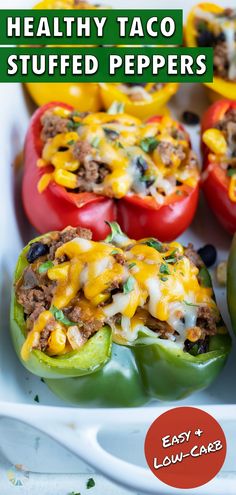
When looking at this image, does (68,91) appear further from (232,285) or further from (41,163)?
(232,285)

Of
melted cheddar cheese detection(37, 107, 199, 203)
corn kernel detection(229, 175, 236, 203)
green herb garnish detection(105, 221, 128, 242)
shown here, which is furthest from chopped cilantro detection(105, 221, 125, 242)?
corn kernel detection(229, 175, 236, 203)

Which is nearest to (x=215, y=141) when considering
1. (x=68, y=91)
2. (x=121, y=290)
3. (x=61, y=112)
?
(x=61, y=112)

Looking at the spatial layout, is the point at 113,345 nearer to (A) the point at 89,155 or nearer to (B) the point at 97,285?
(B) the point at 97,285

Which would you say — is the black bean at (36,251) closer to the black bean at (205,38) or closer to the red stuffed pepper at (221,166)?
the red stuffed pepper at (221,166)

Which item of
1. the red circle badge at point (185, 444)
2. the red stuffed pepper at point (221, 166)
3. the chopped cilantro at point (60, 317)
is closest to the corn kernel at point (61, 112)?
the red stuffed pepper at point (221, 166)

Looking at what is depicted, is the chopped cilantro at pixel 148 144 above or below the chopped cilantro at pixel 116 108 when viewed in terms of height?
below

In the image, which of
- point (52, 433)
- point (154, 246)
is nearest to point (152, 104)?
point (154, 246)
